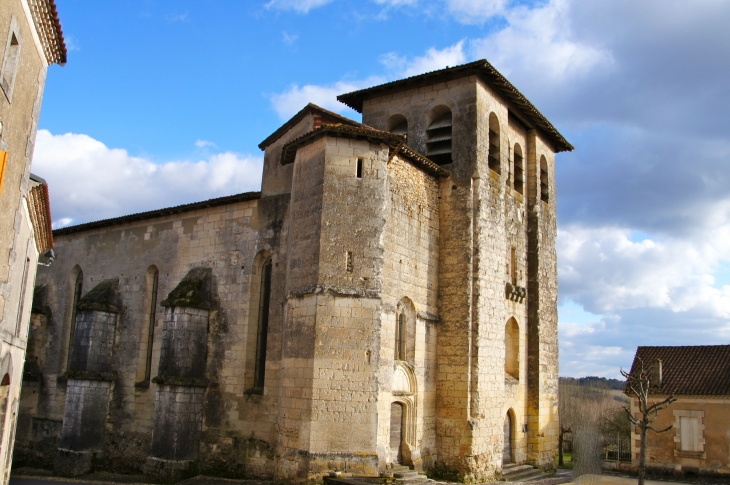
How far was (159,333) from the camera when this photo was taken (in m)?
16.5

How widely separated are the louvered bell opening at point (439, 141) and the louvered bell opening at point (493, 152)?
1.27 meters

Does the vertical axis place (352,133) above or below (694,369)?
above

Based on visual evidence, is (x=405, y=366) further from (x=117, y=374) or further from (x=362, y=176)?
(x=117, y=374)

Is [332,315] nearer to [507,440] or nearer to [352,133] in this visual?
[352,133]

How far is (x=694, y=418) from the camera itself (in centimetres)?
1830

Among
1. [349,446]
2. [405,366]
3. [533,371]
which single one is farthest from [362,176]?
[533,371]

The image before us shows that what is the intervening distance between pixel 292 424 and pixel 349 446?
3.86 feet

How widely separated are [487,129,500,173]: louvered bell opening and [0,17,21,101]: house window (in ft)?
39.1

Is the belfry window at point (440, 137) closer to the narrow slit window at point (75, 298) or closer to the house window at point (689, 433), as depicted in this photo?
the house window at point (689, 433)

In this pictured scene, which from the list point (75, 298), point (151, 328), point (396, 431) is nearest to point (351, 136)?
point (396, 431)

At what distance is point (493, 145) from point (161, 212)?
30.0ft

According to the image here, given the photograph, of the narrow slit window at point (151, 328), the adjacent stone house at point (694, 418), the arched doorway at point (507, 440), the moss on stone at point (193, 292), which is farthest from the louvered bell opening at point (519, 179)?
the narrow slit window at point (151, 328)

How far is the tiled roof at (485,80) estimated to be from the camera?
53.4 feet

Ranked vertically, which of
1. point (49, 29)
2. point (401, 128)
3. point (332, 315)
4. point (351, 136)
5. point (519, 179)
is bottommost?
point (332, 315)
